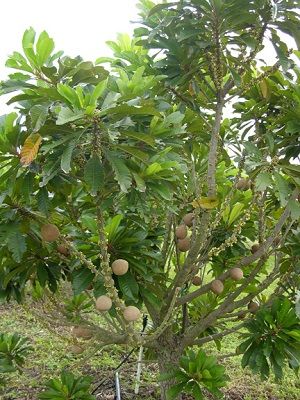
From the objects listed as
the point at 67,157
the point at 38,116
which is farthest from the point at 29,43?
the point at 67,157

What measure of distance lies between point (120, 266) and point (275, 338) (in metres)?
0.70

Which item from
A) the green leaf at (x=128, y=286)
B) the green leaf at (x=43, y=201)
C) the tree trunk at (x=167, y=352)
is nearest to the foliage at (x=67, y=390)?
the tree trunk at (x=167, y=352)

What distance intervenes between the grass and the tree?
0.81 m

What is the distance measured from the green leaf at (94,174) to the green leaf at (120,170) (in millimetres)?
30

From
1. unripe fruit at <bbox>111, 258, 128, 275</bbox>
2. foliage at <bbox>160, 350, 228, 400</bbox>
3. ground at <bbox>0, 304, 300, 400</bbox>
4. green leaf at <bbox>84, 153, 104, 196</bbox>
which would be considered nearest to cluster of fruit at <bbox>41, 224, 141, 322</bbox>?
unripe fruit at <bbox>111, 258, 128, 275</bbox>

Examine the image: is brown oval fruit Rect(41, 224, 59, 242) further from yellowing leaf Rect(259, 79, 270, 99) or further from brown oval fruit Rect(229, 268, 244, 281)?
yellowing leaf Rect(259, 79, 270, 99)

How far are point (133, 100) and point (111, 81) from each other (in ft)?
0.69

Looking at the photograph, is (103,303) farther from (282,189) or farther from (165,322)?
(282,189)

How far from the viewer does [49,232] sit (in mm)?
1275

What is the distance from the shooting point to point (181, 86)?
5.49 ft

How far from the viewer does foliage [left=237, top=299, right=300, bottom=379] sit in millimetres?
1628

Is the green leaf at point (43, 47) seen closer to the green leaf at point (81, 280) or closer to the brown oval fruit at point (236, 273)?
the green leaf at point (81, 280)

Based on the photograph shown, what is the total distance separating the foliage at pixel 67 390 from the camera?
1651mm

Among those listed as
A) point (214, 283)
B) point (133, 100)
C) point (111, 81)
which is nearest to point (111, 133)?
point (133, 100)
